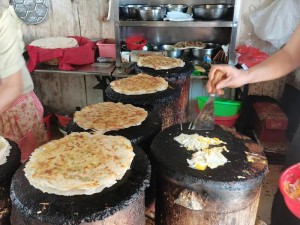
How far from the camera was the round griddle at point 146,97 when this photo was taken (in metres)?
2.80

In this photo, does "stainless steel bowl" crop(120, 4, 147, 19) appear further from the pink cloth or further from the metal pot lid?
the pink cloth

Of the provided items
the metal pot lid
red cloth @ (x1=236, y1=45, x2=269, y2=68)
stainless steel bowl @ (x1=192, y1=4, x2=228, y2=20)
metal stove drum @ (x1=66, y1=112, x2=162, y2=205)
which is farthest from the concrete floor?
the metal pot lid

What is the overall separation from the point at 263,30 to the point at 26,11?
380cm

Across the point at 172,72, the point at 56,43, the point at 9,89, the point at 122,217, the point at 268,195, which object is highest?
the point at 9,89

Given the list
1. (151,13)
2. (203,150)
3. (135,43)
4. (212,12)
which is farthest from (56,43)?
(203,150)

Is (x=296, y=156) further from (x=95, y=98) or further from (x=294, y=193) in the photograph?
(x=95, y=98)

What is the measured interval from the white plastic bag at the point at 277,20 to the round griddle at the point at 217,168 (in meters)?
2.79

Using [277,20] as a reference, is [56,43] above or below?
below

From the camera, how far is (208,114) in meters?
2.22

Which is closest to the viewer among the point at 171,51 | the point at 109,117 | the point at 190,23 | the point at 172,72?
the point at 109,117

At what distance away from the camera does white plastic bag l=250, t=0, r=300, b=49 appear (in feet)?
13.7

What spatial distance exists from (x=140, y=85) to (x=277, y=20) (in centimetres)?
247

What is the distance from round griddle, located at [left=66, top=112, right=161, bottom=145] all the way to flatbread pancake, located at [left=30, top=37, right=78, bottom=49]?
2.34 metres

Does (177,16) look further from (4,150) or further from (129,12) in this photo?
(4,150)
